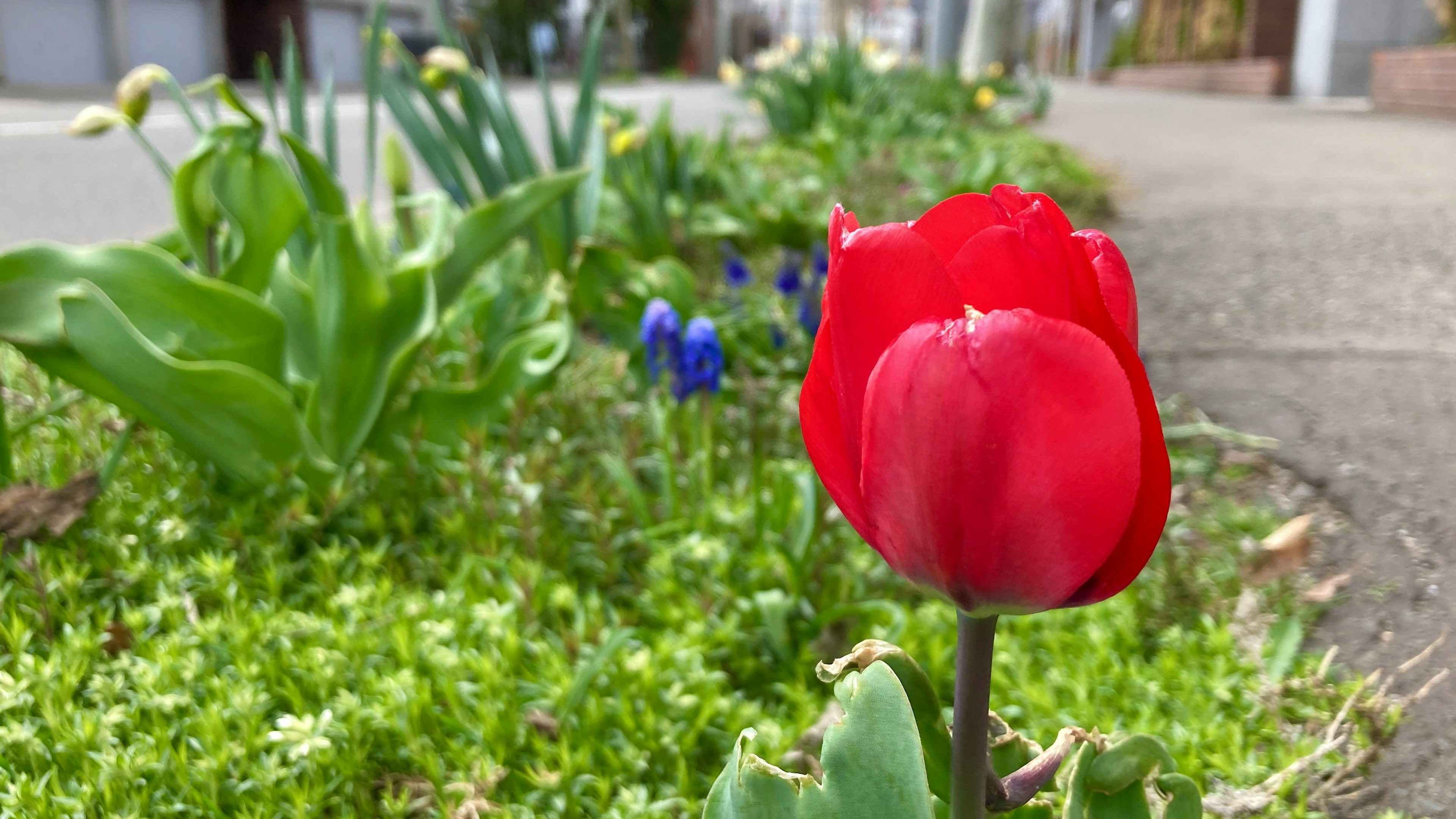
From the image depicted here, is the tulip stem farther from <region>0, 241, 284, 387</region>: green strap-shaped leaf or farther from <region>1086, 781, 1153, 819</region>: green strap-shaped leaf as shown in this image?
<region>0, 241, 284, 387</region>: green strap-shaped leaf

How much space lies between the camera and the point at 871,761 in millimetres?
573

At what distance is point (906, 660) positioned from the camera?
0.64 meters

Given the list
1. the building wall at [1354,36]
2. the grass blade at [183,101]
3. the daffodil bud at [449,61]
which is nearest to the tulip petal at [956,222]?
the grass blade at [183,101]

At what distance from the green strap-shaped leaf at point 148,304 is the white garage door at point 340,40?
70.3 feet

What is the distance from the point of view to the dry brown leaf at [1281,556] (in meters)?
1.49

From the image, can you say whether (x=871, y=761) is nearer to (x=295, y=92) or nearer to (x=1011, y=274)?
(x=1011, y=274)

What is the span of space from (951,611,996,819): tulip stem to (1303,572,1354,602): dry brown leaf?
3.28 ft

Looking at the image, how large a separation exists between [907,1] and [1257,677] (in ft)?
248

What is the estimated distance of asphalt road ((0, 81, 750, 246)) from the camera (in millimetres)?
4500

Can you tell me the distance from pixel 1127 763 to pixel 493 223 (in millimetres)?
1580

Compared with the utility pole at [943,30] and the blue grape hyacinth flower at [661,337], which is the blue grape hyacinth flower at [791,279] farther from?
the utility pole at [943,30]

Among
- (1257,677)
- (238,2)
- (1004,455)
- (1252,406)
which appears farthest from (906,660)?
(238,2)

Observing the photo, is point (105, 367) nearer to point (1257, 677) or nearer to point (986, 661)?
point (986, 661)

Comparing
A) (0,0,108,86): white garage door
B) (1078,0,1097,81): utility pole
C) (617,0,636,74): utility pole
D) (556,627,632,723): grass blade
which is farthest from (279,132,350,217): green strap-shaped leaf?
(1078,0,1097,81): utility pole
